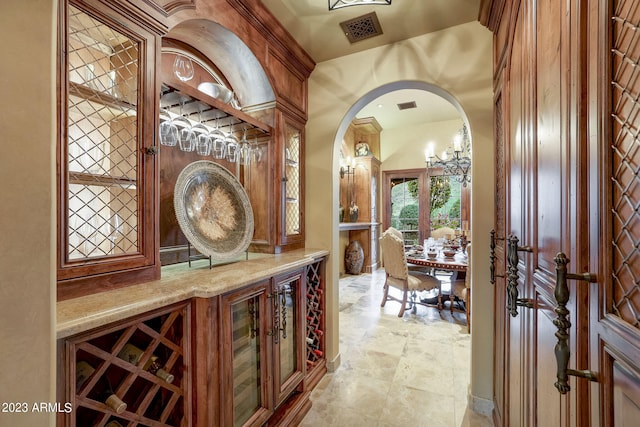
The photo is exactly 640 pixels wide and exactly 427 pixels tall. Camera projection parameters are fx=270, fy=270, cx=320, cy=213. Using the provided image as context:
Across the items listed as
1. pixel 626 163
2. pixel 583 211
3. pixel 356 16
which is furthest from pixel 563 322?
pixel 356 16

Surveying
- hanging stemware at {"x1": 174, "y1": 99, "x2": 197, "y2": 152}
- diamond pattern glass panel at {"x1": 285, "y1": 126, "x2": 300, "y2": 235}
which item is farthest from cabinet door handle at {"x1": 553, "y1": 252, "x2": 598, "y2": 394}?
diamond pattern glass panel at {"x1": 285, "y1": 126, "x2": 300, "y2": 235}

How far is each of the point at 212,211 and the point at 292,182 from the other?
83 cm

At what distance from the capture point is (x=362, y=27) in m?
2.00

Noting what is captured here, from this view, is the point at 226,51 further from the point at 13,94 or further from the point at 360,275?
the point at 360,275

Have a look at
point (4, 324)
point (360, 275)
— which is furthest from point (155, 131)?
point (360, 275)

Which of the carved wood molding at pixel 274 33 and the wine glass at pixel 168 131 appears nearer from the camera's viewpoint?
the wine glass at pixel 168 131

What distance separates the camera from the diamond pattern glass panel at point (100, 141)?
3.35 feet

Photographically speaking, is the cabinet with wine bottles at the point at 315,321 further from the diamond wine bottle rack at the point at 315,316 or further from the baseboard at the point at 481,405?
the baseboard at the point at 481,405

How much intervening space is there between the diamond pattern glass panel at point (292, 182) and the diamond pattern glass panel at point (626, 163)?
6.26ft

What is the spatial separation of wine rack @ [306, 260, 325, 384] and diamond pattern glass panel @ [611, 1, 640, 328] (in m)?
1.82

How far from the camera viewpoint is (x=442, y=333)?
10.2 feet

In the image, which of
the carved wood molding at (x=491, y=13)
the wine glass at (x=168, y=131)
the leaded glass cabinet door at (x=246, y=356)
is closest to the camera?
the leaded glass cabinet door at (x=246, y=356)

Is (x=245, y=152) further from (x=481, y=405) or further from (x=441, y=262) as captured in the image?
(x=441, y=262)

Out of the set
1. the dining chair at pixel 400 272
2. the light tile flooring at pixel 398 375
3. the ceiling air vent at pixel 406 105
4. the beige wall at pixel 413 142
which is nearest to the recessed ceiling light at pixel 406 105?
the ceiling air vent at pixel 406 105
